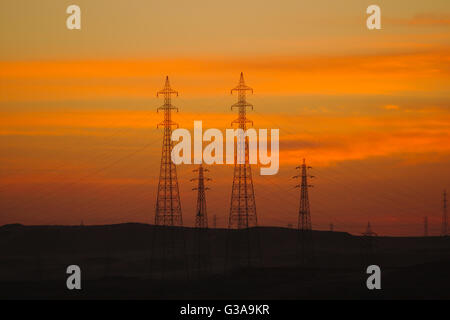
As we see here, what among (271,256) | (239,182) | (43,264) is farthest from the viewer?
(271,256)

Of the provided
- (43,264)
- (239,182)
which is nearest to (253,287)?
(239,182)

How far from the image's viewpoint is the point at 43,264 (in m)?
160

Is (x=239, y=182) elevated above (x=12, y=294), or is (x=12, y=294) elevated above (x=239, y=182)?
(x=239, y=182)

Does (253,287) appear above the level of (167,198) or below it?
below

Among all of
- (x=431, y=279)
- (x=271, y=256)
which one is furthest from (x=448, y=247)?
(x=431, y=279)

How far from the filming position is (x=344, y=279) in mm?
101062

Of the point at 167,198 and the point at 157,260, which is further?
the point at 157,260

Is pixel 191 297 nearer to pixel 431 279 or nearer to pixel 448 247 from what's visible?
pixel 431 279

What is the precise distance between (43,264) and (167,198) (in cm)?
7621

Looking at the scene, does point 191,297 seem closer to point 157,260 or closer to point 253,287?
point 253,287
